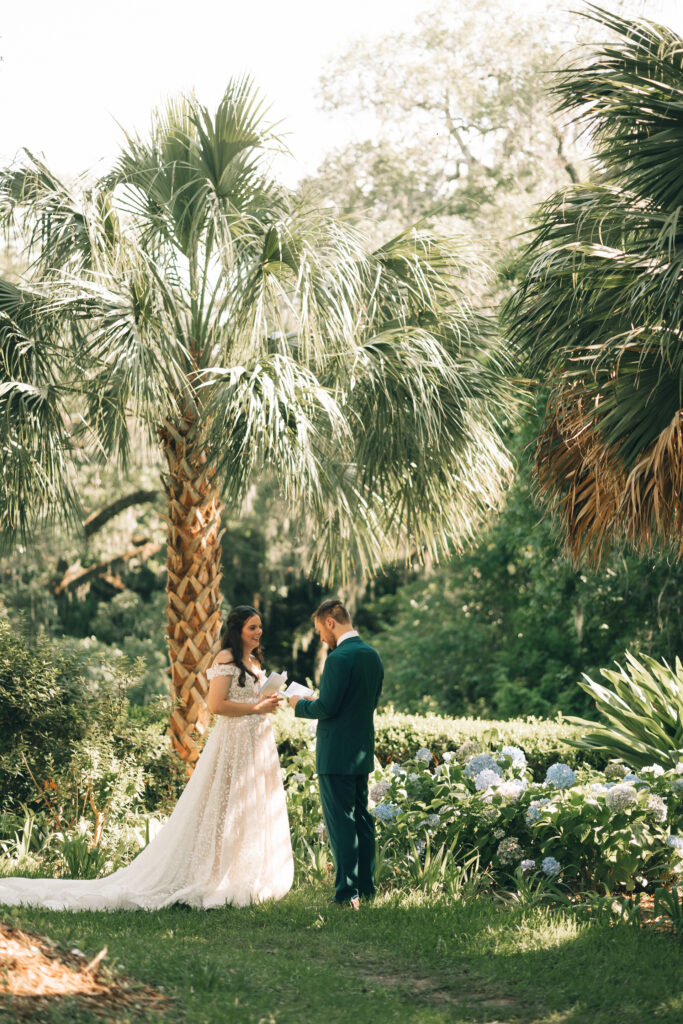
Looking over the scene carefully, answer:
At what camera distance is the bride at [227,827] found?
6.16 m

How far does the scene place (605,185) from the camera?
708 cm

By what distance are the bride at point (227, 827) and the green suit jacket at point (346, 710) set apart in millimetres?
445

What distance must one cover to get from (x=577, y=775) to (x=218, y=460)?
→ 3.39 metres

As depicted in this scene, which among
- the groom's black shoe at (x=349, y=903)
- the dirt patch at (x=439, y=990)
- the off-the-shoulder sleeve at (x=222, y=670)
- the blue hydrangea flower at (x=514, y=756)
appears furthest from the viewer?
the blue hydrangea flower at (x=514, y=756)

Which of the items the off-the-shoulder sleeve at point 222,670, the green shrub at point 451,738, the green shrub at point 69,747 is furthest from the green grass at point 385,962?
the green shrub at point 451,738

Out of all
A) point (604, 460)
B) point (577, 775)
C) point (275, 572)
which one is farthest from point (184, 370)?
point (275, 572)

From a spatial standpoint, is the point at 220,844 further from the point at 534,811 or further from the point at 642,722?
the point at 642,722

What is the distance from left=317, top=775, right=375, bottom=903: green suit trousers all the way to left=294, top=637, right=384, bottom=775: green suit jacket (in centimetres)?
10

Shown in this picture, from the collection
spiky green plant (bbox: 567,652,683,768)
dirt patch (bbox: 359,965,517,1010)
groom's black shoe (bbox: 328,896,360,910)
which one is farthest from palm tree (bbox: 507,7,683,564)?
dirt patch (bbox: 359,965,517,1010)

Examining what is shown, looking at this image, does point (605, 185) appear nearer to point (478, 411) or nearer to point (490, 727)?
point (478, 411)

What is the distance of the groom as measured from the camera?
6.05 m

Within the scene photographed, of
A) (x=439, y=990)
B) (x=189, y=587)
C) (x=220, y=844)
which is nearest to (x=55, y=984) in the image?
(x=439, y=990)

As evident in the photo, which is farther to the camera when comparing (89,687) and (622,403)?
(89,687)

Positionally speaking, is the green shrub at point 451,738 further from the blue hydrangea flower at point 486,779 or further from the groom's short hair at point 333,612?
the groom's short hair at point 333,612
